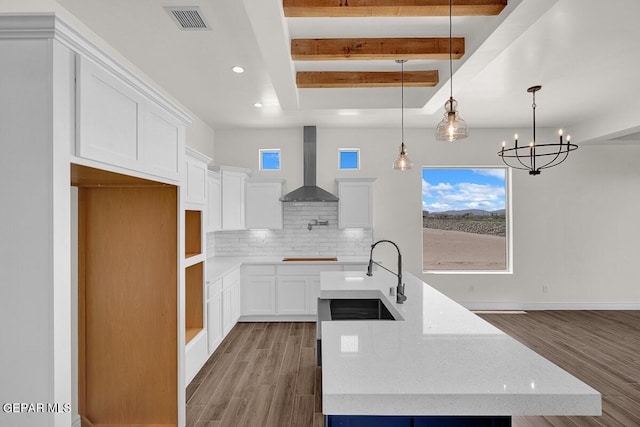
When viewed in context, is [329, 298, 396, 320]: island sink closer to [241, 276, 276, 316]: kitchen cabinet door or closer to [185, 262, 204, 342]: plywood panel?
[185, 262, 204, 342]: plywood panel

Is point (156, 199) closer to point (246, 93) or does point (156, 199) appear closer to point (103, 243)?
point (103, 243)

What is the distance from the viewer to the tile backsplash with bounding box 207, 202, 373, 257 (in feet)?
17.7

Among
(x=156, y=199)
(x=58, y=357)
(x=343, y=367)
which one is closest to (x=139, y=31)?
(x=156, y=199)

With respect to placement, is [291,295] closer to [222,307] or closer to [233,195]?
[222,307]

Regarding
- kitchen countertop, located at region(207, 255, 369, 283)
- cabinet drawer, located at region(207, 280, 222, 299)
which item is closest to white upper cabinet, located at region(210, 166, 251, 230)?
kitchen countertop, located at region(207, 255, 369, 283)

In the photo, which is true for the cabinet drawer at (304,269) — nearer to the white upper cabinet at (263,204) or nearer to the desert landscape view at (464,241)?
the white upper cabinet at (263,204)

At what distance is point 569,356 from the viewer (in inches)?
145

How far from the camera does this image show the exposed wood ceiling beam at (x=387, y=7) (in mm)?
2150

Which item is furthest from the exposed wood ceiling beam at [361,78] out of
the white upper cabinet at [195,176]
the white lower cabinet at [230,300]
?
the white lower cabinet at [230,300]

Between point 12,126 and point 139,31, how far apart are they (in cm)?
179

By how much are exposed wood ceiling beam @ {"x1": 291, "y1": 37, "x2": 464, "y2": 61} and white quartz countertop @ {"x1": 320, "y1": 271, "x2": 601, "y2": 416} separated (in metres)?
2.16

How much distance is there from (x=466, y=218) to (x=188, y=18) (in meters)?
5.03

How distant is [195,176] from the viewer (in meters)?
3.26

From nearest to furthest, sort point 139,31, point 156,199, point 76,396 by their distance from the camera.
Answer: point 76,396 → point 156,199 → point 139,31
